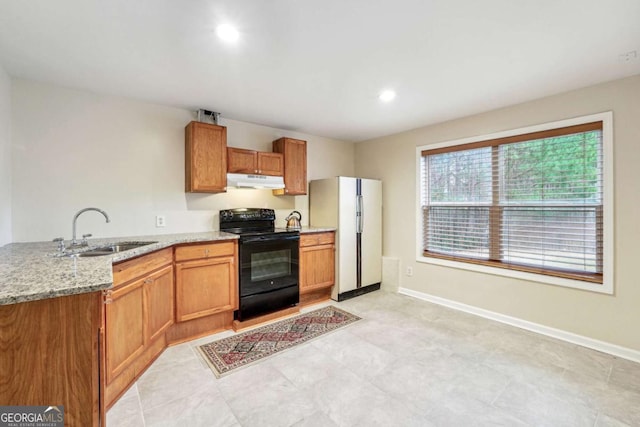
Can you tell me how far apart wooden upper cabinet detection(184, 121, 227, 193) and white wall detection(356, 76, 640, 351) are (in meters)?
2.44

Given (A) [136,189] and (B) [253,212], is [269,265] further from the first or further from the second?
(A) [136,189]

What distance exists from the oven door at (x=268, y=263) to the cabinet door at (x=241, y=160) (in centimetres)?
87

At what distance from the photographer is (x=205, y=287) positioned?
9.06 ft

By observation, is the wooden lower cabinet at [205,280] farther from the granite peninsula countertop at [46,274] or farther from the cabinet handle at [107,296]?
the cabinet handle at [107,296]

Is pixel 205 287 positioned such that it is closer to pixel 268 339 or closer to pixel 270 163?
pixel 268 339

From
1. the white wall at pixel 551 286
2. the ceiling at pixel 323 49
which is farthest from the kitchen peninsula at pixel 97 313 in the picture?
the white wall at pixel 551 286

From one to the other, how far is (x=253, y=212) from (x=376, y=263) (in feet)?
6.40

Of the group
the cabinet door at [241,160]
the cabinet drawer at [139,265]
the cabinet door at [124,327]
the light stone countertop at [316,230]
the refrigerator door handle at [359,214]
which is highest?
the cabinet door at [241,160]

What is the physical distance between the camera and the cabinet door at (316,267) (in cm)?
356

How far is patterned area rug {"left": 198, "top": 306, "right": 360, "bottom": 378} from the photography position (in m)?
2.34

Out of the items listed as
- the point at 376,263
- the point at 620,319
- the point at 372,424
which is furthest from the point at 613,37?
the point at 376,263

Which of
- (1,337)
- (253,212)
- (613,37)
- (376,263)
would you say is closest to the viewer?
(1,337)

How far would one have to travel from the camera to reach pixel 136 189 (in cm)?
292

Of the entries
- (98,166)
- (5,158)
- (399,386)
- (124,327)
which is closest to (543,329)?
(399,386)
